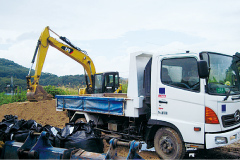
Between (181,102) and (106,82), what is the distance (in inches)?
286

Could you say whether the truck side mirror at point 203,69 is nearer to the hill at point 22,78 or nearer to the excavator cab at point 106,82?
the excavator cab at point 106,82

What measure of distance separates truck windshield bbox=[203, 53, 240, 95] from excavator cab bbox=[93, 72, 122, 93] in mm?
6942

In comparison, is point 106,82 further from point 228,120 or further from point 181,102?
point 228,120

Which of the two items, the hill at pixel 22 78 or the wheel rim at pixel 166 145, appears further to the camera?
the hill at pixel 22 78

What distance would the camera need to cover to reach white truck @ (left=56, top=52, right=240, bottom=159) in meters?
4.79

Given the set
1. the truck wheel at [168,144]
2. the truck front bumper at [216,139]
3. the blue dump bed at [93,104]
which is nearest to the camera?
the truck front bumper at [216,139]

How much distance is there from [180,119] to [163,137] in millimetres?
642

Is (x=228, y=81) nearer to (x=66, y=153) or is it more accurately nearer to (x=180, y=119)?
(x=180, y=119)

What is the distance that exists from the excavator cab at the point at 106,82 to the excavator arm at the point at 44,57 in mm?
1251

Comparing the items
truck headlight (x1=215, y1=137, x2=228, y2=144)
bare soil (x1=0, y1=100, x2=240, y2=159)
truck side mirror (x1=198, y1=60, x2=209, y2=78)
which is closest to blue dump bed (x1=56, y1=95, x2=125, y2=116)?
bare soil (x1=0, y1=100, x2=240, y2=159)

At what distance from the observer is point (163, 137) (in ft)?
17.7

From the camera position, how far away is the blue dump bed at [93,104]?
20.5 ft

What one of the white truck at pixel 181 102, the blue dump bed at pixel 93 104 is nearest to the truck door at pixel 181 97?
the white truck at pixel 181 102

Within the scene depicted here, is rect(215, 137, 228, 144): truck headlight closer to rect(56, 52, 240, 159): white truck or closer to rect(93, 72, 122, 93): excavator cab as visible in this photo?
rect(56, 52, 240, 159): white truck
